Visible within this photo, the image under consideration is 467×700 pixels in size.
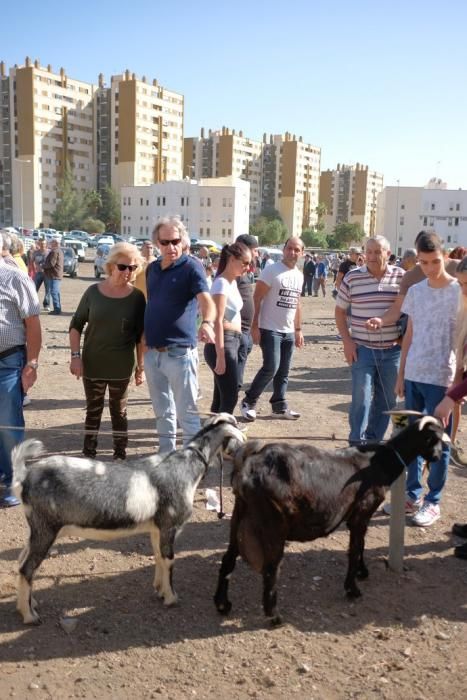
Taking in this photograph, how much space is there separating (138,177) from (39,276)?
315 ft

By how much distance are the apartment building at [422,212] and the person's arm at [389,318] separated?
11506 centimetres

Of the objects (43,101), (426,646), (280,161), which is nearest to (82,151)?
(43,101)

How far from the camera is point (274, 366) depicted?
290 inches

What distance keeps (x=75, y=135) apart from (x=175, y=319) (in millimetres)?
115884

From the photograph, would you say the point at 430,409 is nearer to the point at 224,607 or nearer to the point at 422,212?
the point at 224,607

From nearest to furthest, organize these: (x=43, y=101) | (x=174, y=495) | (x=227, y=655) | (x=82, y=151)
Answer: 1. (x=227, y=655)
2. (x=174, y=495)
3. (x=43, y=101)
4. (x=82, y=151)

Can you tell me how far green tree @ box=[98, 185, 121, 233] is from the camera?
10331 centimetres

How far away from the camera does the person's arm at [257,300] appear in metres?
7.27

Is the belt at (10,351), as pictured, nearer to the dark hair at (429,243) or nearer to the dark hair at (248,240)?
the dark hair at (248,240)

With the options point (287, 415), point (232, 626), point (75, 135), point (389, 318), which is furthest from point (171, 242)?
point (75, 135)

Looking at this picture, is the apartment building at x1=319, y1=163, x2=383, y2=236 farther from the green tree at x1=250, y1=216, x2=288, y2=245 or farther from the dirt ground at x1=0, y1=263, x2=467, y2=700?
the dirt ground at x1=0, y1=263, x2=467, y2=700

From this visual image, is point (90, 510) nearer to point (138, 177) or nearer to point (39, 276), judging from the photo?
point (39, 276)

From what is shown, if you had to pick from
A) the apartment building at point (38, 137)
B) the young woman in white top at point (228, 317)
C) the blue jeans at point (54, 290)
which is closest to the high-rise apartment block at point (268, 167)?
the apartment building at point (38, 137)

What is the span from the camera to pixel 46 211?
105m
